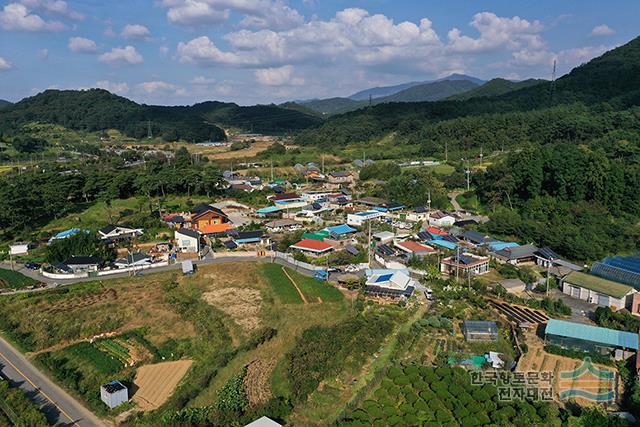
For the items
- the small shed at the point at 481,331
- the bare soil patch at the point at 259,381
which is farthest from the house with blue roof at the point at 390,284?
the bare soil patch at the point at 259,381

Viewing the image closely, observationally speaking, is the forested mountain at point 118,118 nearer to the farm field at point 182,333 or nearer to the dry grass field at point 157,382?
the farm field at point 182,333

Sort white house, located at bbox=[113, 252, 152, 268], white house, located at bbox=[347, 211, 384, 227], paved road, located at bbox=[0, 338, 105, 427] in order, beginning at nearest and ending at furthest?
paved road, located at bbox=[0, 338, 105, 427] < white house, located at bbox=[113, 252, 152, 268] < white house, located at bbox=[347, 211, 384, 227]

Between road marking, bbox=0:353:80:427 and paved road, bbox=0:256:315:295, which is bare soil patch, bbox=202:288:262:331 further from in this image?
road marking, bbox=0:353:80:427

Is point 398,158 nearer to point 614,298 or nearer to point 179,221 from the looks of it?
point 179,221

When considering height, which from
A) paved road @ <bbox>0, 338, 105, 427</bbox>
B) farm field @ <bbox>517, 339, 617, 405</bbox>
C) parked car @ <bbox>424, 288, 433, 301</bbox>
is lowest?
farm field @ <bbox>517, 339, 617, 405</bbox>

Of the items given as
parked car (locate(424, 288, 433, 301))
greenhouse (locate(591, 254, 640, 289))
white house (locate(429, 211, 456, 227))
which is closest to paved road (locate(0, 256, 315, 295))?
parked car (locate(424, 288, 433, 301))

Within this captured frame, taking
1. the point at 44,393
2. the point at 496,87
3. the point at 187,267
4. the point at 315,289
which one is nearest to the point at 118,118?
the point at 187,267

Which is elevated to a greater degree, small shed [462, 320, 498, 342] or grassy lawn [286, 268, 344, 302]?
grassy lawn [286, 268, 344, 302]

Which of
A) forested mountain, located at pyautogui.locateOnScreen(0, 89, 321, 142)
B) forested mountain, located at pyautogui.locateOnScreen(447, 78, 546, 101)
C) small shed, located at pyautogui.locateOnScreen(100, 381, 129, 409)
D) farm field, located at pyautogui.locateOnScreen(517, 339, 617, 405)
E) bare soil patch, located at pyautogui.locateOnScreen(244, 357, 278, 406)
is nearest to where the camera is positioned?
small shed, located at pyautogui.locateOnScreen(100, 381, 129, 409)
